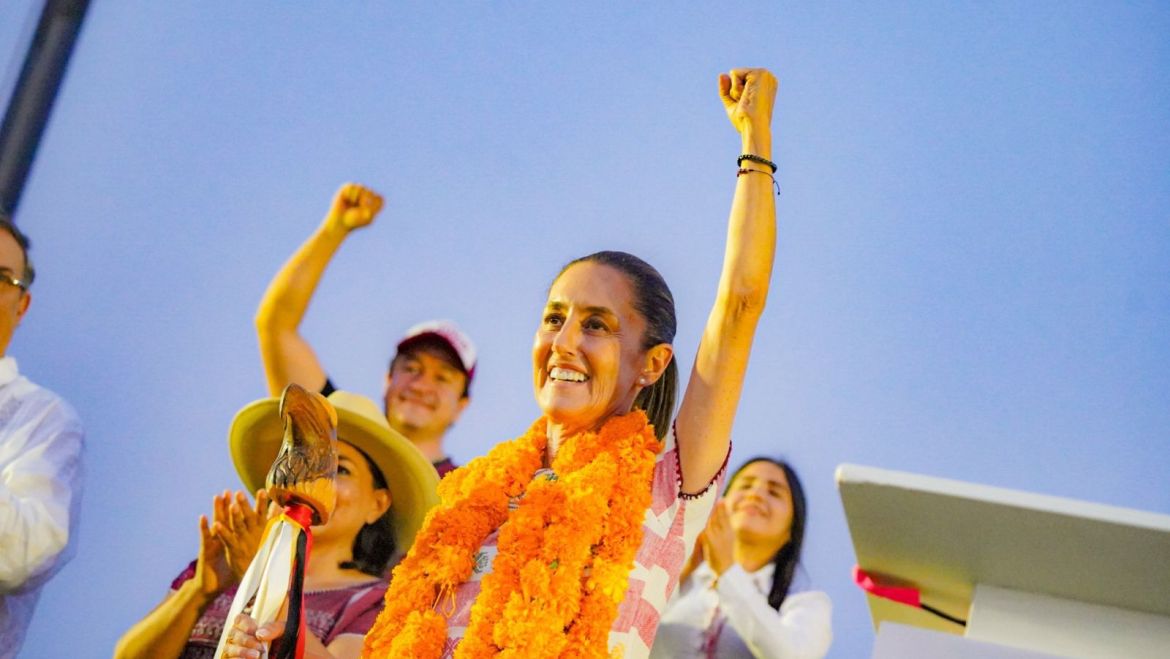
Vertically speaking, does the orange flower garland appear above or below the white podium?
below

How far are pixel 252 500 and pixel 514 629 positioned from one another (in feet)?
6.05

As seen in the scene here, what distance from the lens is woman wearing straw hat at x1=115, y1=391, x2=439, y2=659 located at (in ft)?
8.17

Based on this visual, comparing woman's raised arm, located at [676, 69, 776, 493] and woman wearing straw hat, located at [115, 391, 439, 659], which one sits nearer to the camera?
woman's raised arm, located at [676, 69, 776, 493]

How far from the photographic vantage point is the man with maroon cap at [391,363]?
334 cm

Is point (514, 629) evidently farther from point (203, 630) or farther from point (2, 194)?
point (2, 194)

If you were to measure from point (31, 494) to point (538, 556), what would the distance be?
5.24ft

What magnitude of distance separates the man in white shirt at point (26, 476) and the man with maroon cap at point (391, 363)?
0.62 metres

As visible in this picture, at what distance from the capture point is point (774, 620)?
9.67 ft

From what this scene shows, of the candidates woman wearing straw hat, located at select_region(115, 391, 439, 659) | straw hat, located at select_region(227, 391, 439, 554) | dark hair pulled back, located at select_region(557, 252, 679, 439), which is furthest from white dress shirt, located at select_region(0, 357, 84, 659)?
dark hair pulled back, located at select_region(557, 252, 679, 439)

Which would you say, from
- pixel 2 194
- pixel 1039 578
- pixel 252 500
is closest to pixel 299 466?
pixel 1039 578

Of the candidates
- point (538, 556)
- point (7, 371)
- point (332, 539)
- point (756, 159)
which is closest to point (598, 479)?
point (538, 556)

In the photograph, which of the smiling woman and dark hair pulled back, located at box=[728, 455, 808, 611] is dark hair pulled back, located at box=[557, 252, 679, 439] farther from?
dark hair pulled back, located at box=[728, 455, 808, 611]

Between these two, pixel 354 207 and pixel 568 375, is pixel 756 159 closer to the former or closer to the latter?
pixel 568 375

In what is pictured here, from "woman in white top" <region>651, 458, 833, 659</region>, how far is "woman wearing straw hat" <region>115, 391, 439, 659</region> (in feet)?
2.23
